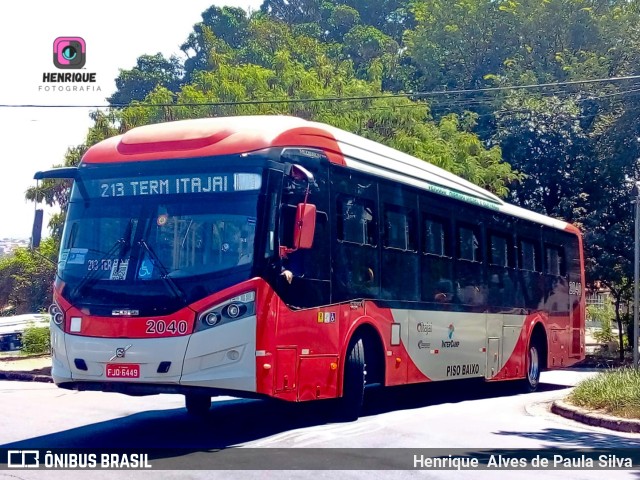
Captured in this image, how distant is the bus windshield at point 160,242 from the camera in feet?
35.7

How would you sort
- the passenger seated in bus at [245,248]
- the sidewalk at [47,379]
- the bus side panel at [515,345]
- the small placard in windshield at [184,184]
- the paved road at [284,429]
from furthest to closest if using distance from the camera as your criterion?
the bus side panel at [515,345] → the sidewalk at [47,379] → the small placard in windshield at [184,184] → the passenger seated in bus at [245,248] → the paved road at [284,429]

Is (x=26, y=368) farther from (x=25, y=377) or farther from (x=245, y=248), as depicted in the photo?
(x=245, y=248)

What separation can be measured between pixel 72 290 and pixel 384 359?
463cm

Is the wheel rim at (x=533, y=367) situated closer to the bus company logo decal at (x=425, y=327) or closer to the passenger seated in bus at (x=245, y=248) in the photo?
the bus company logo decal at (x=425, y=327)

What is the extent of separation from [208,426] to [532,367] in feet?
32.7

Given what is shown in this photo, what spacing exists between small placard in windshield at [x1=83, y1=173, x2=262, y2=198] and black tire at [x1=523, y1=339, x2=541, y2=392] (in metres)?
10.6

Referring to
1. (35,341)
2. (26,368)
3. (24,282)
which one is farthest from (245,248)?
(24,282)

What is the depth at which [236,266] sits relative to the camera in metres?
10.9

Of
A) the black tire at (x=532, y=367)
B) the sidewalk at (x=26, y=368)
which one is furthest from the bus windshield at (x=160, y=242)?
the sidewalk at (x=26, y=368)

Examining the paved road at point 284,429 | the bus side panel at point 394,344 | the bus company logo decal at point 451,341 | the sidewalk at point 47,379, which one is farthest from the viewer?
the bus company logo decal at point 451,341

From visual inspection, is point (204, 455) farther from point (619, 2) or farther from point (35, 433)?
point (619, 2)

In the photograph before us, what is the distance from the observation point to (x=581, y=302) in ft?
78.8

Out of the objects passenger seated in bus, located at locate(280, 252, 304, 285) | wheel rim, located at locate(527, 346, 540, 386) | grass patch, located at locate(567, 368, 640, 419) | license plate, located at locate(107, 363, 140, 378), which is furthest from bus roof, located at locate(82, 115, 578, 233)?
wheel rim, located at locate(527, 346, 540, 386)

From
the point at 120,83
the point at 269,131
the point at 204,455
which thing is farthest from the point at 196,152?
the point at 120,83
